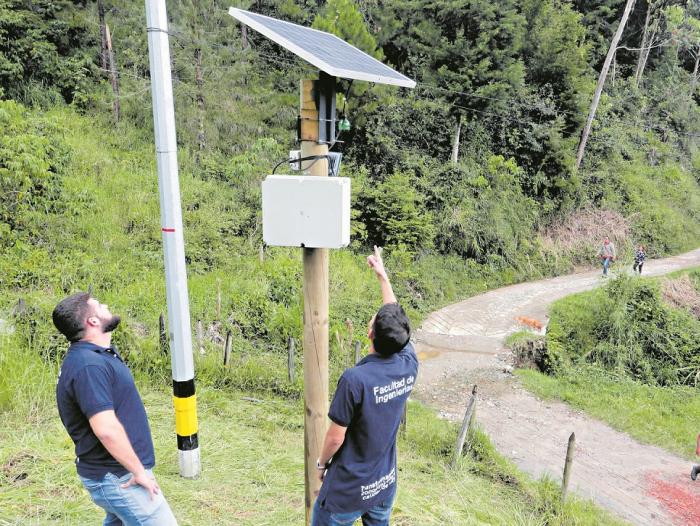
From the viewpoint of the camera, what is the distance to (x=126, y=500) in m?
2.38

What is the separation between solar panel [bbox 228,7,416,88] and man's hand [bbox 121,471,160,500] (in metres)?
2.16

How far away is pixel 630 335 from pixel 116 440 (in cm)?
1373

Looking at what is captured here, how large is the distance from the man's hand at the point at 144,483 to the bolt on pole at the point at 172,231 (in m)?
1.31

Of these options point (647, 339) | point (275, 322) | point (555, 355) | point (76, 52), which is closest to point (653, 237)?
point (647, 339)

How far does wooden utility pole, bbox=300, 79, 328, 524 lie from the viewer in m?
2.72

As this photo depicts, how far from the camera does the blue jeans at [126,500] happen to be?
7.76 ft

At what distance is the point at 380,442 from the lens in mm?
A: 2414

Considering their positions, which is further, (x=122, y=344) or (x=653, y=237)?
(x=653, y=237)

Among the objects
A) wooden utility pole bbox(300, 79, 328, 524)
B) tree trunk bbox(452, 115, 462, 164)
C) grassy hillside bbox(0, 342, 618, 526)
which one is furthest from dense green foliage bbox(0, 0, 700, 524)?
wooden utility pole bbox(300, 79, 328, 524)

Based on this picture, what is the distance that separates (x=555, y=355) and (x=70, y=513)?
11266 mm

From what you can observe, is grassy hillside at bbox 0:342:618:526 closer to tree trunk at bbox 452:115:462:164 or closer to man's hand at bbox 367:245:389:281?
man's hand at bbox 367:245:389:281

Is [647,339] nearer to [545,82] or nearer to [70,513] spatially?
[545,82]

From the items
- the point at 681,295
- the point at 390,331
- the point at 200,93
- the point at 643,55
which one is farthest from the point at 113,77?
the point at 643,55

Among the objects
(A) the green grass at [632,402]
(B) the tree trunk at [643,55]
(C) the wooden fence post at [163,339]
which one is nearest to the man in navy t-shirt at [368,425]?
(C) the wooden fence post at [163,339]
